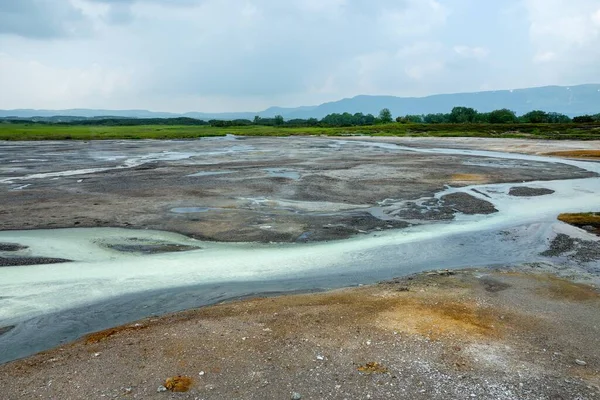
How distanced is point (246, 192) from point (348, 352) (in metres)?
23.0

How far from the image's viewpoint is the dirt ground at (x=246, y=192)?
76.7 feet

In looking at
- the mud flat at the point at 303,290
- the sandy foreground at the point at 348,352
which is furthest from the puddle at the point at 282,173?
the sandy foreground at the point at 348,352

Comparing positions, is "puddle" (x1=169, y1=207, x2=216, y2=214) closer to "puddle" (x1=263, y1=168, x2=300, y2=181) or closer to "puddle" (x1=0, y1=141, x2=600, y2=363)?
"puddle" (x1=0, y1=141, x2=600, y2=363)

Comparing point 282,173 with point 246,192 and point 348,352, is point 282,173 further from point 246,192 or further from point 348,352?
point 348,352

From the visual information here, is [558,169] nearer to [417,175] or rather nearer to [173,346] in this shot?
[417,175]

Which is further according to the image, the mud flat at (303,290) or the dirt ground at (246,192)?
the dirt ground at (246,192)

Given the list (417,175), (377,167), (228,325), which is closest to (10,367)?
(228,325)

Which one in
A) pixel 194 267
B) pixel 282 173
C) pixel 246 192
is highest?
pixel 282 173

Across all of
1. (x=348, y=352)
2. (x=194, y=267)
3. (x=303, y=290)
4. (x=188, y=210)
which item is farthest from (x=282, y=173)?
(x=348, y=352)

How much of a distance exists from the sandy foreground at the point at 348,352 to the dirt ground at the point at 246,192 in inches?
Result: 344

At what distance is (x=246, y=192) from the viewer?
32344mm

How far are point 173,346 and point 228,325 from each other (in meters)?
1.63

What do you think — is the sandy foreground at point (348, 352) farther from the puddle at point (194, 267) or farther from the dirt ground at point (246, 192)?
the dirt ground at point (246, 192)

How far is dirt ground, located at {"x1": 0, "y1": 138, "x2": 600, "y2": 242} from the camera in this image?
920 inches
